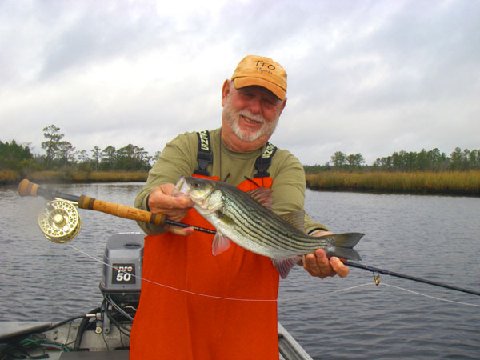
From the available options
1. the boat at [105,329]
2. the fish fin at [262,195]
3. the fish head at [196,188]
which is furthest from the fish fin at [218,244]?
the boat at [105,329]

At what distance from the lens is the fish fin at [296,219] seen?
3669 millimetres

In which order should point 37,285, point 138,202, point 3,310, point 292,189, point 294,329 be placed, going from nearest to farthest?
point 138,202, point 292,189, point 294,329, point 3,310, point 37,285

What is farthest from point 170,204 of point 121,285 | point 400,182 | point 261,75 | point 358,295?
point 400,182

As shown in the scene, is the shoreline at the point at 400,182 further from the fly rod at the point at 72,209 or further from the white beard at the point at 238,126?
the white beard at the point at 238,126

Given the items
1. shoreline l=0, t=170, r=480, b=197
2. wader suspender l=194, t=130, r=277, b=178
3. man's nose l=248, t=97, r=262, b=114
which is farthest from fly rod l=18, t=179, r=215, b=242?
shoreline l=0, t=170, r=480, b=197

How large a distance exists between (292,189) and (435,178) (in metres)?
50.1

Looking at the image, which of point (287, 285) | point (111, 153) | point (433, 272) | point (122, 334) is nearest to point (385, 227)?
point (433, 272)

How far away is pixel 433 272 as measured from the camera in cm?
1709

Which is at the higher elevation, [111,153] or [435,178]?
[111,153]

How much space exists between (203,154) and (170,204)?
0.66 m

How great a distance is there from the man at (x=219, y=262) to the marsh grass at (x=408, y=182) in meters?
48.1

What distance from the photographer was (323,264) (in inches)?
144

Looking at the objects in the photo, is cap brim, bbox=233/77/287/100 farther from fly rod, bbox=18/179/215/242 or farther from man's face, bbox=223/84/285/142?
fly rod, bbox=18/179/215/242

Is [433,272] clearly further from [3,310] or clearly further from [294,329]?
[3,310]
